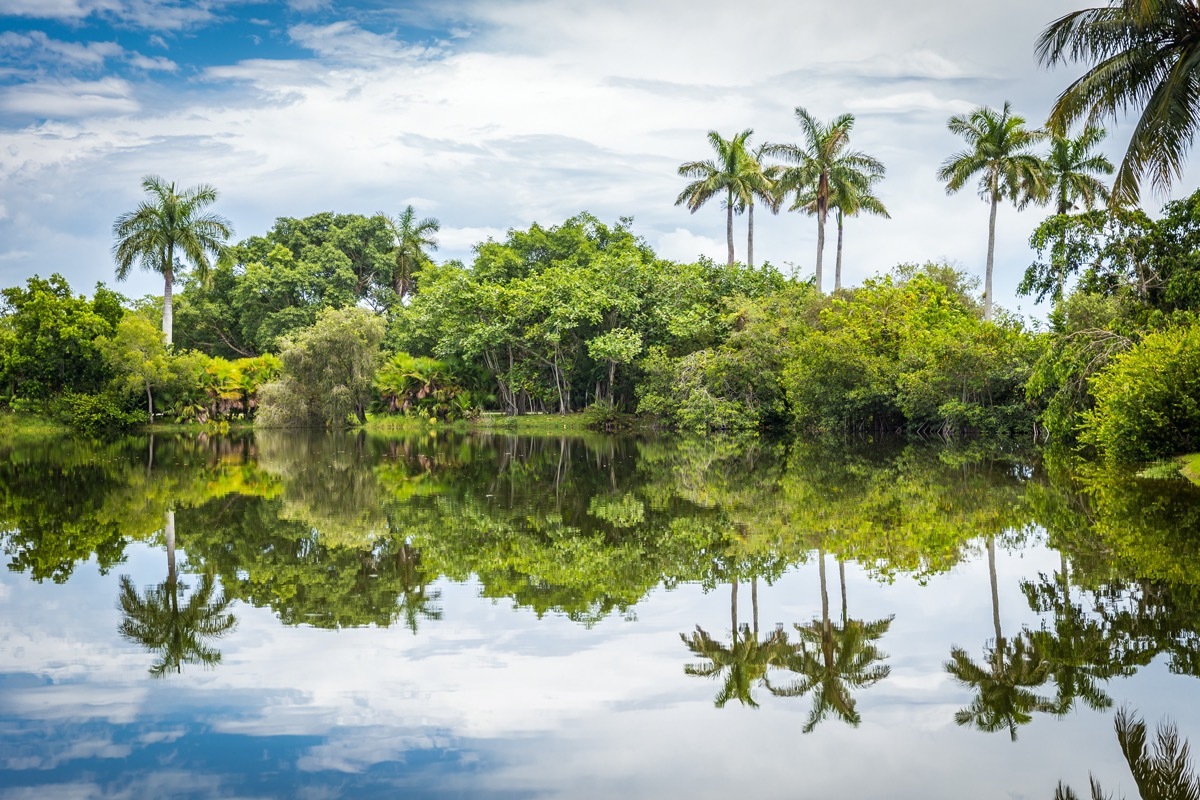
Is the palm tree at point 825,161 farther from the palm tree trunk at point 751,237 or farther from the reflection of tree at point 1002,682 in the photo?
the reflection of tree at point 1002,682

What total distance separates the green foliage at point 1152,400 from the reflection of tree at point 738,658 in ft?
44.4

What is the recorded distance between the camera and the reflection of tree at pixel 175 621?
24.3 ft

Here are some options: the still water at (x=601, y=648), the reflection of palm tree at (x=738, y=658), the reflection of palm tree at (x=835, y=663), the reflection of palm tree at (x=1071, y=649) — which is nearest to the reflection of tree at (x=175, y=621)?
the still water at (x=601, y=648)

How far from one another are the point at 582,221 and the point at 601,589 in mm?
47181

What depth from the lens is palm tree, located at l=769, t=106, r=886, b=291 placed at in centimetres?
4553

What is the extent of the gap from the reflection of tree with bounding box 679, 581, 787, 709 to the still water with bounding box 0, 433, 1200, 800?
3 cm

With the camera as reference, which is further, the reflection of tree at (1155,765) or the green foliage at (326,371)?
the green foliage at (326,371)

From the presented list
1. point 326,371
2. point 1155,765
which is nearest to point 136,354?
point 326,371

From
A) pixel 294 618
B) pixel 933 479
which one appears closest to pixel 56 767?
pixel 294 618

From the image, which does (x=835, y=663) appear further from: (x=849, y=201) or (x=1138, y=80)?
(x=849, y=201)

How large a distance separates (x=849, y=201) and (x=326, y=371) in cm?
2624

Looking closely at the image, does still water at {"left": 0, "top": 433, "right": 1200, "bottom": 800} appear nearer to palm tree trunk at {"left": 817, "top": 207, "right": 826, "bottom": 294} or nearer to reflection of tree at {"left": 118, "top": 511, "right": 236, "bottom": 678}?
reflection of tree at {"left": 118, "top": 511, "right": 236, "bottom": 678}

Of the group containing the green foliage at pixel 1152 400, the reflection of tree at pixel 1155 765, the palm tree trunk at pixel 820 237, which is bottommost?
the reflection of tree at pixel 1155 765

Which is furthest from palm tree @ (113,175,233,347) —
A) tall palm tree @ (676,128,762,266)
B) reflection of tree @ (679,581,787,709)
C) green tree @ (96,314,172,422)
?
reflection of tree @ (679,581,787,709)
